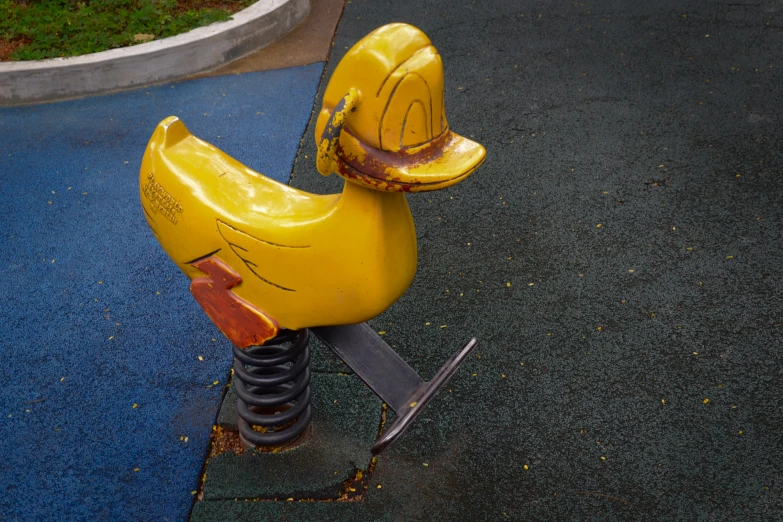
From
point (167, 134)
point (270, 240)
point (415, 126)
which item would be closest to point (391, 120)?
point (415, 126)

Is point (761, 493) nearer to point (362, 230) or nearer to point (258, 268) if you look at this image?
point (362, 230)

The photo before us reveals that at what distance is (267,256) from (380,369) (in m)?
0.56

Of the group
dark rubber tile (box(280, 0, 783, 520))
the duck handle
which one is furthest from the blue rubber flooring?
the duck handle

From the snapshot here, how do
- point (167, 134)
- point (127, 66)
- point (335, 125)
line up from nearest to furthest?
point (335, 125) → point (167, 134) → point (127, 66)

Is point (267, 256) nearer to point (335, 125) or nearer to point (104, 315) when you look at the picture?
point (335, 125)

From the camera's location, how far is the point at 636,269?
10.9 ft

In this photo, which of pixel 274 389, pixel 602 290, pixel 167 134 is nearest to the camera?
pixel 167 134

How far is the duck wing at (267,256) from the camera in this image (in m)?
1.92

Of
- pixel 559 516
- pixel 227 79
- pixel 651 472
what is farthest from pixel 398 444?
pixel 227 79

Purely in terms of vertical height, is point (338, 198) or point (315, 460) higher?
point (338, 198)

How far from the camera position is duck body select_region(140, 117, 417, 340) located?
73.6 inches

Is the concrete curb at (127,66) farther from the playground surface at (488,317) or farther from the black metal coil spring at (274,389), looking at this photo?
the black metal coil spring at (274,389)

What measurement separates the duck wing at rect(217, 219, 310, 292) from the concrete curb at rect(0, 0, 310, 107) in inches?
137

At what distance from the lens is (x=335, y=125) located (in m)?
1.62
